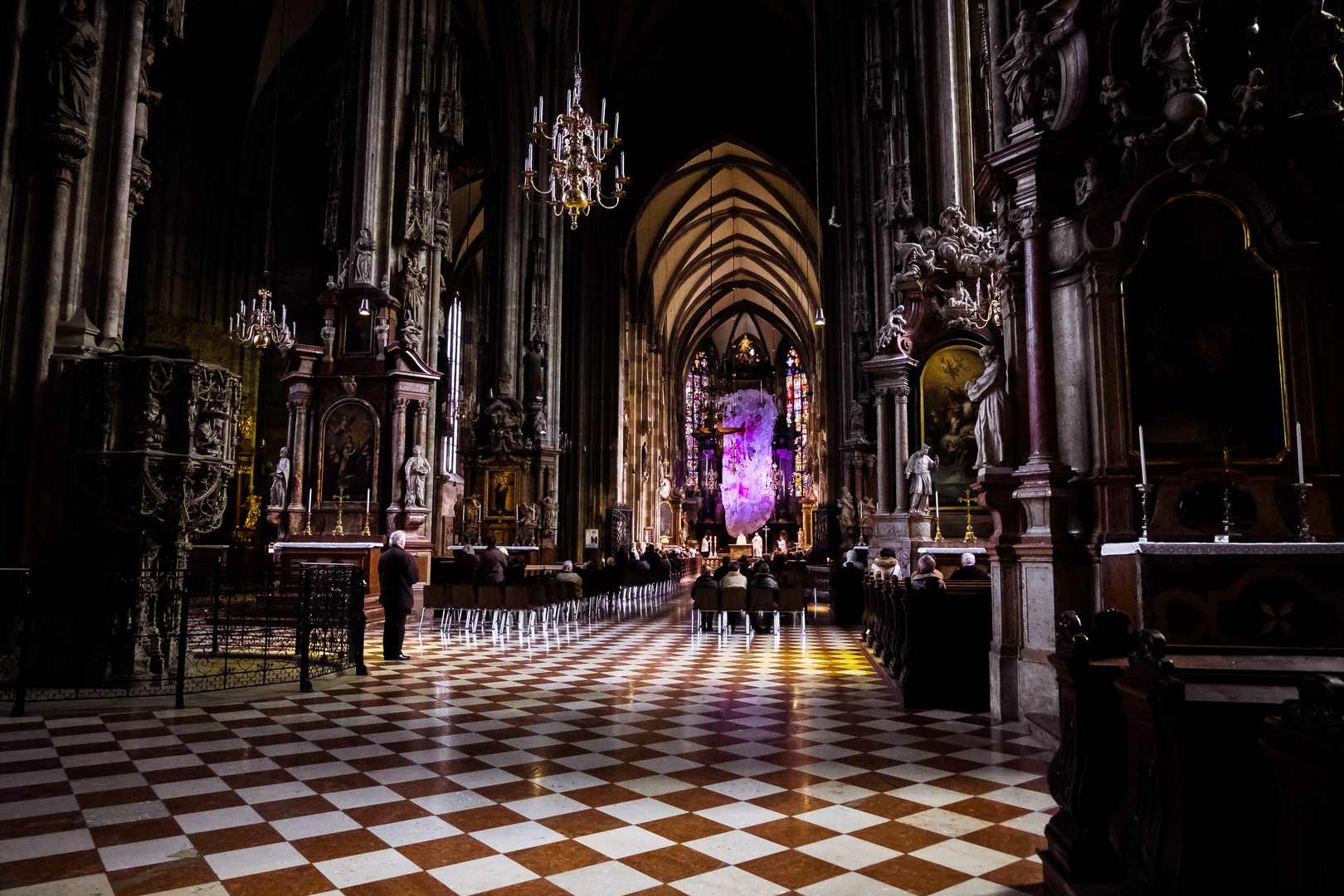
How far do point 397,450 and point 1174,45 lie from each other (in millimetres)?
13202

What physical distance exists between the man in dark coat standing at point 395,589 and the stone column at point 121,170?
331cm

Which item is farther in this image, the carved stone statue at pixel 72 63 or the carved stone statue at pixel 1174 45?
the carved stone statue at pixel 72 63

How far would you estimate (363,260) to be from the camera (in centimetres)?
1533

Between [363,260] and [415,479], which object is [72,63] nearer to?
[363,260]

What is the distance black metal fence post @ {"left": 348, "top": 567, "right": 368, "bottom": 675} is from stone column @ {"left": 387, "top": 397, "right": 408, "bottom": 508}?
7.18m

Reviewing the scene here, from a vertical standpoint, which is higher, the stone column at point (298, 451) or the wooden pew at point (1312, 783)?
the stone column at point (298, 451)

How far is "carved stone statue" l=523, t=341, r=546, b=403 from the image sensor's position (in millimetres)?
23422

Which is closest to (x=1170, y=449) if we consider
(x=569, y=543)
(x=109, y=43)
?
(x=109, y=43)

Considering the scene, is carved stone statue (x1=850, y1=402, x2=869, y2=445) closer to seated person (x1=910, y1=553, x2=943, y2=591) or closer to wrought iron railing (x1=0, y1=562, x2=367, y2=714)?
seated person (x1=910, y1=553, x2=943, y2=591)

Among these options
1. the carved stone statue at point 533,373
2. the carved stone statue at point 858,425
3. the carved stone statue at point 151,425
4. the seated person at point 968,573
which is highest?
the carved stone statue at point 533,373

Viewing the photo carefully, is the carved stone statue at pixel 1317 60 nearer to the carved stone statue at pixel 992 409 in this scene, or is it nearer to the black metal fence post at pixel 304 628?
the carved stone statue at pixel 992 409

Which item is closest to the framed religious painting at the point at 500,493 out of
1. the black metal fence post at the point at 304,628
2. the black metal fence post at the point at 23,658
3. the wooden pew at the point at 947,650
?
the black metal fence post at the point at 304,628

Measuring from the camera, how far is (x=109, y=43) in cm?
793

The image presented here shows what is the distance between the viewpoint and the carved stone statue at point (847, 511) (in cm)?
2083
